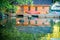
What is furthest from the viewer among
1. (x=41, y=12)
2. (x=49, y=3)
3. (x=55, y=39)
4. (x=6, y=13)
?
(x=49, y=3)

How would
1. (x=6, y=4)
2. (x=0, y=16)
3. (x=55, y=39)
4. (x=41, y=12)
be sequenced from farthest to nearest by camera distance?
(x=41, y=12), (x=0, y=16), (x=6, y=4), (x=55, y=39)

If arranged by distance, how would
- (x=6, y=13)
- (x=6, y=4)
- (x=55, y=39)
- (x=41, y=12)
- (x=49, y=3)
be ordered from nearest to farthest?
(x=55, y=39) < (x=6, y=4) < (x=6, y=13) < (x=41, y=12) < (x=49, y=3)

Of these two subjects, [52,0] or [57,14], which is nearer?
[57,14]

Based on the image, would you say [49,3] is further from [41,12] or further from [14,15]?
[14,15]

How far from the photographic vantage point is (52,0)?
38.9 meters

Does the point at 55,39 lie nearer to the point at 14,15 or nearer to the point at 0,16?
the point at 0,16

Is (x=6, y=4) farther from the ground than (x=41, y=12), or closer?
farther from the ground

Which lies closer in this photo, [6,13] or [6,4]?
[6,4]

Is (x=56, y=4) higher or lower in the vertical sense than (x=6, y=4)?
lower

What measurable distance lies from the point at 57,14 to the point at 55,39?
18840 mm

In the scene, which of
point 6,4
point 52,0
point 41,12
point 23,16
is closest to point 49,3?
point 52,0

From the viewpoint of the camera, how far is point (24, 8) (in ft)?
117

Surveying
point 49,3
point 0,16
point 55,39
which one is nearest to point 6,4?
point 55,39

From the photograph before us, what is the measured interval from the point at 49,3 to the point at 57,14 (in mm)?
4531
